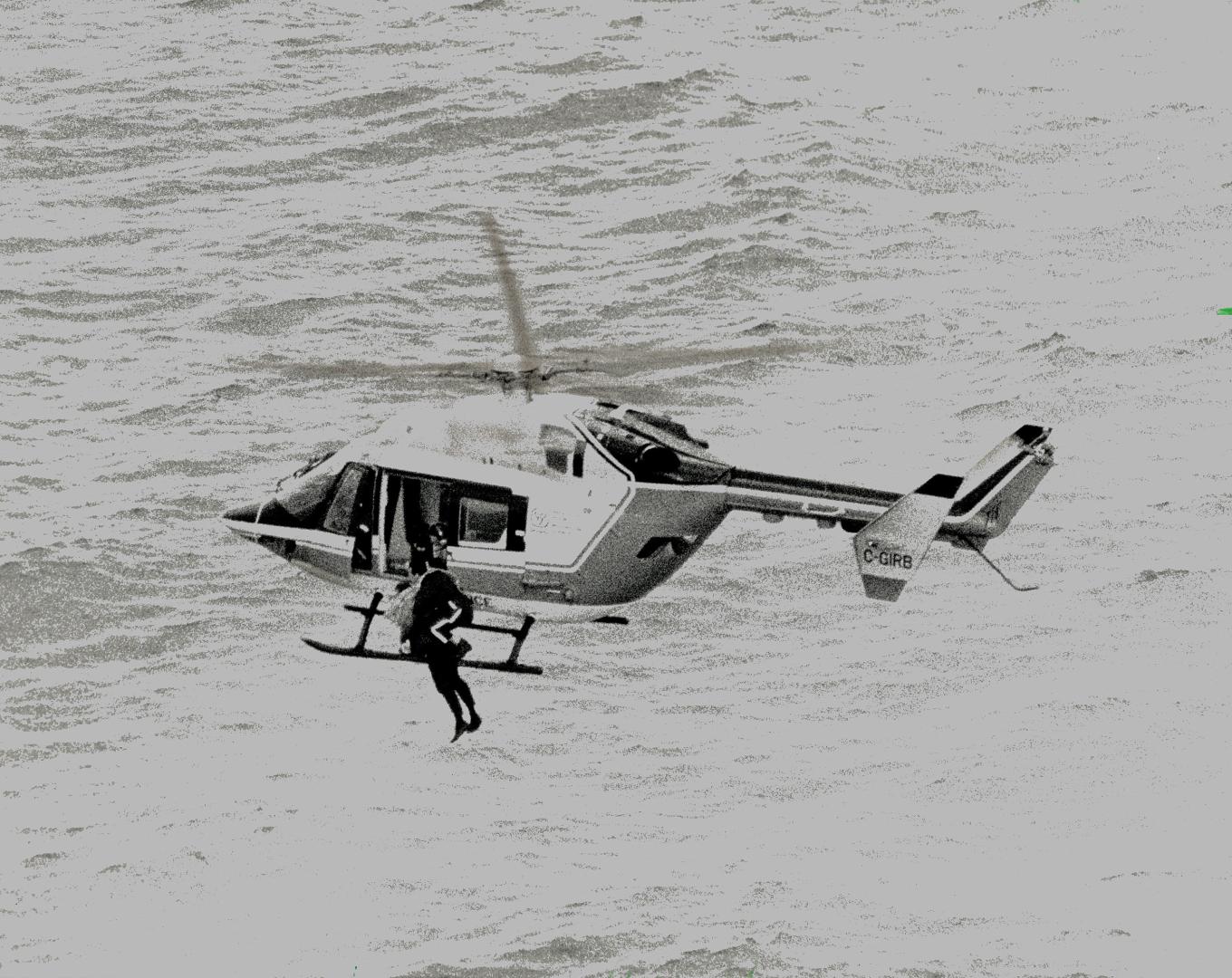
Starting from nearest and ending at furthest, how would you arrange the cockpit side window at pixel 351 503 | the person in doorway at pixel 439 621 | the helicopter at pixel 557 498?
Result: the person in doorway at pixel 439 621 → the helicopter at pixel 557 498 → the cockpit side window at pixel 351 503

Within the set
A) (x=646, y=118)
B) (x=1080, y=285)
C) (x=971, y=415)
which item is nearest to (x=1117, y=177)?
(x=1080, y=285)

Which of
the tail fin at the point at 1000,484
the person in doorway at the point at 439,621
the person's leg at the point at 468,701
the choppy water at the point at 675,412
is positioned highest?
the tail fin at the point at 1000,484

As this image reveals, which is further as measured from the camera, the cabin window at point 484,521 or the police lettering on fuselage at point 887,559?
the cabin window at point 484,521

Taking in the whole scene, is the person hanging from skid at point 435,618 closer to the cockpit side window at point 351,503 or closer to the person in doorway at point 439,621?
the person in doorway at point 439,621

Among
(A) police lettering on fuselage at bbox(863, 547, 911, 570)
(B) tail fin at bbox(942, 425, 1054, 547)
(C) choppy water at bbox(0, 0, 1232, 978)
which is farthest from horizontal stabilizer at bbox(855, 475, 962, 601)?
(C) choppy water at bbox(0, 0, 1232, 978)

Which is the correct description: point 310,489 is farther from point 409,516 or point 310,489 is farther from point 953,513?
point 953,513

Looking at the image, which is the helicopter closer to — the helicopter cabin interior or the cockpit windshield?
the helicopter cabin interior

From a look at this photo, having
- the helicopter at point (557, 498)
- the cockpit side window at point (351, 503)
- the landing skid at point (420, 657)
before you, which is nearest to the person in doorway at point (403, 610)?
the landing skid at point (420, 657)

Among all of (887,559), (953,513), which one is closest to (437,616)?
(887,559)
